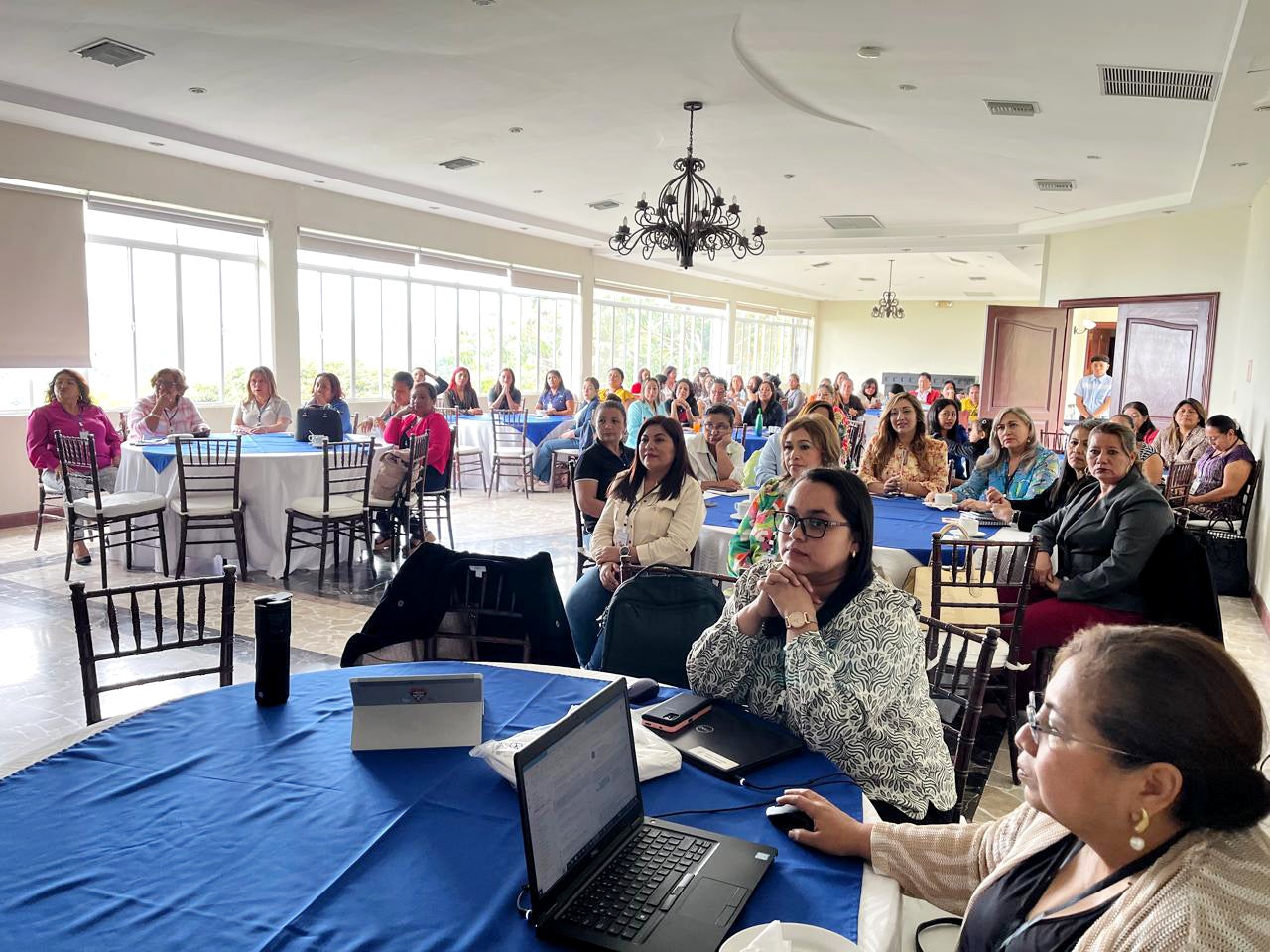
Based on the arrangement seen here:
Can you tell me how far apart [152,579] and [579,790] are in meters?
5.19

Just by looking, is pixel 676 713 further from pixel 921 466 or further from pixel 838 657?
pixel 921 466

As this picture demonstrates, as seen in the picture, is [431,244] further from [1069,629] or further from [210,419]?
[1069,629]

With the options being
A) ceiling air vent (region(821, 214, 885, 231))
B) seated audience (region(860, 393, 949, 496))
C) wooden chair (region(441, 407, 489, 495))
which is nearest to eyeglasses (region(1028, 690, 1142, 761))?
seated audience (region(860, 393, 949, 496))

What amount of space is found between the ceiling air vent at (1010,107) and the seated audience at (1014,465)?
7.55 ft

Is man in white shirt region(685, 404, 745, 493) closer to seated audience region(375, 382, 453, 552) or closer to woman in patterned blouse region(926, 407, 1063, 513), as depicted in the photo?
woman in patterned blouse region(926, 407, 1063, 513)

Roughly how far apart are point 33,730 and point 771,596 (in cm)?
308

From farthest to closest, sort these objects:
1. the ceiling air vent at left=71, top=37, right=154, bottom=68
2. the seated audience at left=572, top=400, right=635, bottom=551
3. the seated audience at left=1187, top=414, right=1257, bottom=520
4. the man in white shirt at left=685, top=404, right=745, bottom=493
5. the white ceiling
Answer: the seated audience at left=1187, top=414, right=1257, bottom=520 < the man in white shirt at left=685, top=404, right=745, bottom=493 < the ceiling air vent at left=71, top=37, right=154, bottom=68 < the seated audience at left=572, top=400, right=635, bottom=551 < the white ceiling

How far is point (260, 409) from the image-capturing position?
694 centimetres

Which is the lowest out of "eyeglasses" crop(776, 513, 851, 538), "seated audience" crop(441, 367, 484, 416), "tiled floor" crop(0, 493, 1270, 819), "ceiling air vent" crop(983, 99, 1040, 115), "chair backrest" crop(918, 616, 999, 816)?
"tiled floor" crop(0, 493, 1270, 819)

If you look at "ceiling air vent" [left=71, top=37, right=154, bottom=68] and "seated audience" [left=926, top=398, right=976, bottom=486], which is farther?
"seated audience" [left=926, top=398, right=976, bottom=486]

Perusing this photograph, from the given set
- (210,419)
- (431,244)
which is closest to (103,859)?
(210,419)

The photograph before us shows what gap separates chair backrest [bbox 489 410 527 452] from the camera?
9.27 meters

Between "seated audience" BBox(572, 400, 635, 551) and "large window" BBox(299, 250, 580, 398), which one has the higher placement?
"large window" BBox(299, 250, 580, 398)

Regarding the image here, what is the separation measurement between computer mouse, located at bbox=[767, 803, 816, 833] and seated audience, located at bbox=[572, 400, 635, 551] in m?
3.21
